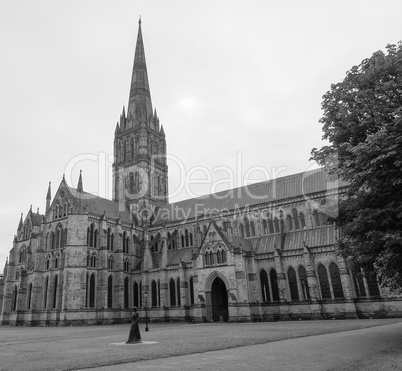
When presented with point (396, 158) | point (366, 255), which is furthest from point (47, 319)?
point (396, 158)

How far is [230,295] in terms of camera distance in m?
39.1

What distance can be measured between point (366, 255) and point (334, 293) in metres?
24.2

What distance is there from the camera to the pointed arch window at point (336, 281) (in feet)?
121

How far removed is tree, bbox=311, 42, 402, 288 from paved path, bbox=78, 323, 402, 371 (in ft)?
12.0

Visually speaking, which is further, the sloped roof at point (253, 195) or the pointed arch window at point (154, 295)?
the pointed arch window at point (154, 295)

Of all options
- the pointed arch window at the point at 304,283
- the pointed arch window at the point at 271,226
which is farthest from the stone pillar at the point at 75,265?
the pointed arch window at the point at 304,283

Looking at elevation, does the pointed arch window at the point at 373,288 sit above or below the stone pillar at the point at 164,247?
below

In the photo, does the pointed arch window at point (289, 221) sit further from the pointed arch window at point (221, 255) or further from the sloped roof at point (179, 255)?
the sloped roof at point (179, 255)

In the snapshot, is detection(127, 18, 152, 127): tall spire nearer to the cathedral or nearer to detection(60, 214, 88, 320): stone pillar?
the cathedral

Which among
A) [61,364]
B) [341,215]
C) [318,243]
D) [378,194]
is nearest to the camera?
[61,364]

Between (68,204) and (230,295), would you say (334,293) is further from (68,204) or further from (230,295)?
(68,204)

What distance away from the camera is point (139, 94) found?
72.8 m

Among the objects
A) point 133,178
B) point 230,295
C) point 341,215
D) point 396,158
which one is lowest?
point 230,295

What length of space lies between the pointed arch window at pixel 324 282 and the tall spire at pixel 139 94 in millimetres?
44643
